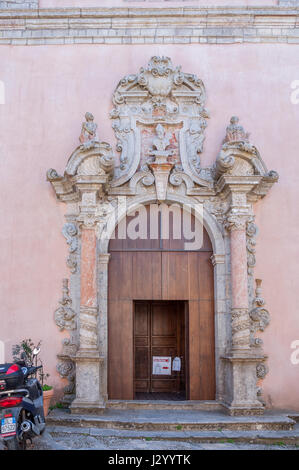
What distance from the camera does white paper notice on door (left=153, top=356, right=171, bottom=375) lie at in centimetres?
1038

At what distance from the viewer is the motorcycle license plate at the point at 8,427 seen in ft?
16.6

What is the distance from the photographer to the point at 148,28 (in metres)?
8.77

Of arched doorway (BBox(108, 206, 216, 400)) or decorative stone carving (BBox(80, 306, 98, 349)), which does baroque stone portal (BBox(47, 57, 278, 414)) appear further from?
arched doorway (BBox(108, 206, 216, 400))

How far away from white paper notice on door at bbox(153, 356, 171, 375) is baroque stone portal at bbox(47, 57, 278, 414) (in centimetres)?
251

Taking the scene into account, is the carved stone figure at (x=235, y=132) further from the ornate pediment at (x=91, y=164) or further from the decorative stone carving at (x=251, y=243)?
the ornate pediment at (x=91, y=164)

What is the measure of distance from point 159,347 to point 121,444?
14.7ft

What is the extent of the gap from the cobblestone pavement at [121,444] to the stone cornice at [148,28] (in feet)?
20.1

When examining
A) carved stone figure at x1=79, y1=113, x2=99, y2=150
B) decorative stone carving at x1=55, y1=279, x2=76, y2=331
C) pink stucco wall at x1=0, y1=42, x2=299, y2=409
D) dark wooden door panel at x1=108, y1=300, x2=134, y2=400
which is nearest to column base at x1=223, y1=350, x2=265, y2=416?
pink stucco wall at x1=0, y1=42, x2=299, y2=409

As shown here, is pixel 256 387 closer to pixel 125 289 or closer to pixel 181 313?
pixel 125 289

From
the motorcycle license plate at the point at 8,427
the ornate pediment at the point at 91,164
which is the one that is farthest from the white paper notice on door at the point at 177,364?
the motorcycle license plate at the point at 8,427
